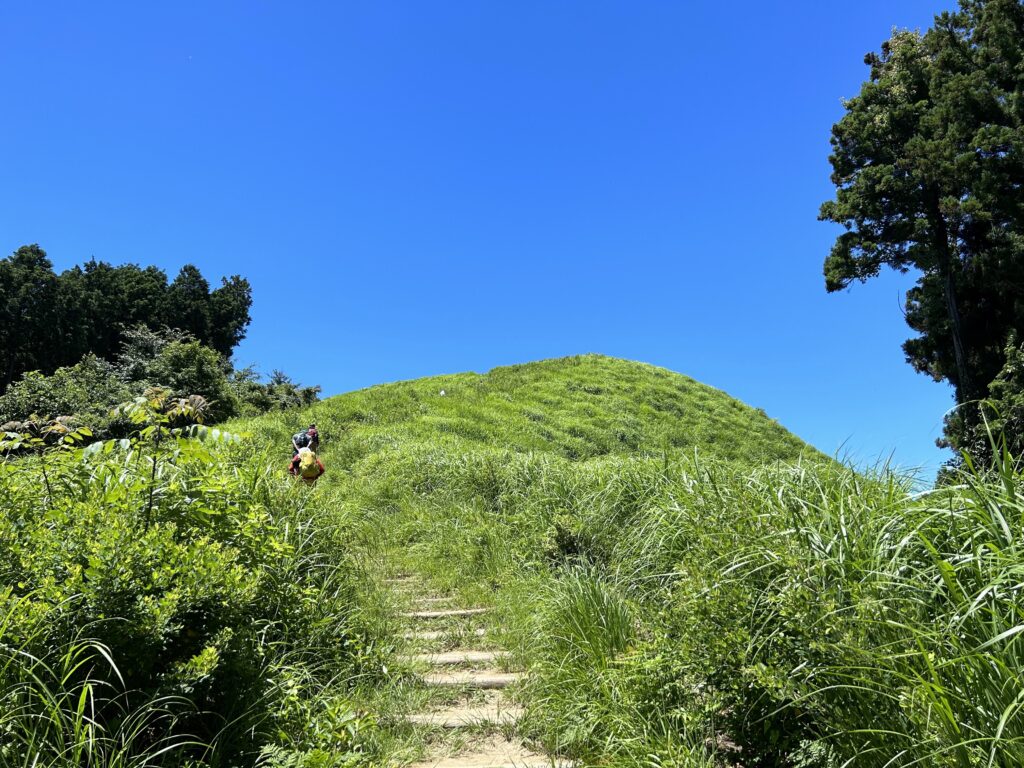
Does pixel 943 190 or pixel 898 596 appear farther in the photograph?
pixel 943 190

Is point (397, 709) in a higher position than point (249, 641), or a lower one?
lower

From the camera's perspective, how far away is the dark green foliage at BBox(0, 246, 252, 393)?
3512cm

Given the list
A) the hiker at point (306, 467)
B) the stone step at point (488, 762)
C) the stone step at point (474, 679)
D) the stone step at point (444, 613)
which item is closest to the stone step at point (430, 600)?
the stone step at point (444, 613)

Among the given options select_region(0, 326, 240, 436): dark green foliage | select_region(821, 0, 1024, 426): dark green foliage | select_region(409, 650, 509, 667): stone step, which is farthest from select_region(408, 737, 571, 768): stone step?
select_region(821, 0, 1024, 426): dark green foliage

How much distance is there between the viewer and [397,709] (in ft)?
13.9

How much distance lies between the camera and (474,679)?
4832 mm

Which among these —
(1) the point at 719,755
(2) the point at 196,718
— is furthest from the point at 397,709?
(1) the point at 719,755

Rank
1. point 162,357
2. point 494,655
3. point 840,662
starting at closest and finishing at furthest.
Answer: point 840,662
point 494,655
point 162,357

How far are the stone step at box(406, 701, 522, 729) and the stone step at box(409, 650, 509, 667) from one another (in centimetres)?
60

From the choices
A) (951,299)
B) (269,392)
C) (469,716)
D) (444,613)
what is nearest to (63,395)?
(269,392)

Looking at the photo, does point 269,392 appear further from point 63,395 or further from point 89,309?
point 89,309

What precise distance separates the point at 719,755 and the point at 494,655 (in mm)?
2305

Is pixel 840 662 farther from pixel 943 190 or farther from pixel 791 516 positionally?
pixel 943 190

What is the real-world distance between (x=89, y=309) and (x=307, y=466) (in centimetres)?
3822
